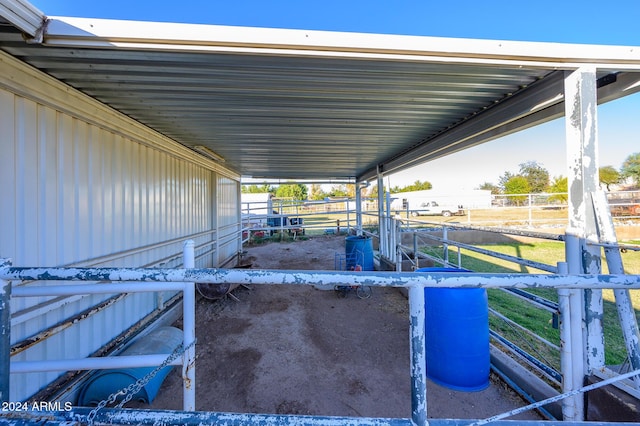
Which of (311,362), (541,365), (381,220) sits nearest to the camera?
(541,365)

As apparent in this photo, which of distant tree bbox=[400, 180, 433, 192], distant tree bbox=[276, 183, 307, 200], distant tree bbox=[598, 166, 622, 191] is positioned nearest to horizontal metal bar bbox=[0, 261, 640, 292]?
distant tree bbox=[276, 183, 307, 200]

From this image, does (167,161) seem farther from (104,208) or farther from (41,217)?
(41,217)

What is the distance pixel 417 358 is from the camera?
2.65 feet

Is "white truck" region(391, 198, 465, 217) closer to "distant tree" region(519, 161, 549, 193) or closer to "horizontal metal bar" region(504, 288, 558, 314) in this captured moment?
"horizontal metal bar" region(504, 288, 558, 314)

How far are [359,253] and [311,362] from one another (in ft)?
10.2

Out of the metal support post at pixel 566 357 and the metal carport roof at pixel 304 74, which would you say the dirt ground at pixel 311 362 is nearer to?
the metal support post at pixel 566 357

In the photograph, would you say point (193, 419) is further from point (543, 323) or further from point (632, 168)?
point (632, 168)

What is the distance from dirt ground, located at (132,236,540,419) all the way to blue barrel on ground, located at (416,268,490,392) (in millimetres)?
110

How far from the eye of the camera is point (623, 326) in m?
1.58

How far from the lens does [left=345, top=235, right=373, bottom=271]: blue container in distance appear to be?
5586 mm

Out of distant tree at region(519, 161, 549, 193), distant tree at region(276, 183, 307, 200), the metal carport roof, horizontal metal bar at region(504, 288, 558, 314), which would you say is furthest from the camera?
distant tree at region(519, 161, 549, 193)

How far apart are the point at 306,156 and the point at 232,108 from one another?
2.67 metres

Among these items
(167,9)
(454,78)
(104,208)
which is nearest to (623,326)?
(454,78)

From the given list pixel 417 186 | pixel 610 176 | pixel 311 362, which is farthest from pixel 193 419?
pixel 417 186
